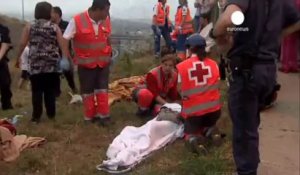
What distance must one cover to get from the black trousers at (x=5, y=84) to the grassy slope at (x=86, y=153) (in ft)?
2.34

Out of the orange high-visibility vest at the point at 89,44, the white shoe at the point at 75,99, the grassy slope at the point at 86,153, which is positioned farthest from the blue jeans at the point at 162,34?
the orange high-visibility vest at the point at 89,44

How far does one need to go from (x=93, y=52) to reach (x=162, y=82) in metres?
1.01

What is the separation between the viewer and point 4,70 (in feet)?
27.7

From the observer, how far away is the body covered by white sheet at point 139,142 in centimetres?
540

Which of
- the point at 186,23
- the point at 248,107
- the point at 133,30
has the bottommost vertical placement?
the point at 133,30

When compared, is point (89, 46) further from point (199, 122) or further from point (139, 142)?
point (199, 122)

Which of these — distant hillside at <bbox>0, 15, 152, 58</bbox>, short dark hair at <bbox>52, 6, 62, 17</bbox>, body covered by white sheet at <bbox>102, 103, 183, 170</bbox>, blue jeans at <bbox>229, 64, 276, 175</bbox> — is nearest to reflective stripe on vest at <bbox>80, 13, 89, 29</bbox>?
body covered by white sheet at <bbox>102, 103, 183, 170</bbox>

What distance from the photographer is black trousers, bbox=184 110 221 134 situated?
19.3ft

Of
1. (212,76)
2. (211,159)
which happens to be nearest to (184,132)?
(212,76)

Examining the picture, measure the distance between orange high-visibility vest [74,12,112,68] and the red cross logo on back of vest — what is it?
4.94 ft

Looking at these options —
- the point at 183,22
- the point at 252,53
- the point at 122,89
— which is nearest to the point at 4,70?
the point at 122,89

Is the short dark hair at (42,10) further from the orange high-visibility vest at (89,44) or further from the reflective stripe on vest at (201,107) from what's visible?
the reflective stripe on vest at (201,107)

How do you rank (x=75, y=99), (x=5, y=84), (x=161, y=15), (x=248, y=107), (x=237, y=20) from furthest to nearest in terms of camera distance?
(x=161, y=15)
(x=75, y=99)
(x=5, y=84)
(x=248, y=107)
(x=237, y=20)

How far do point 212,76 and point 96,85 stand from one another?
5.84ft
